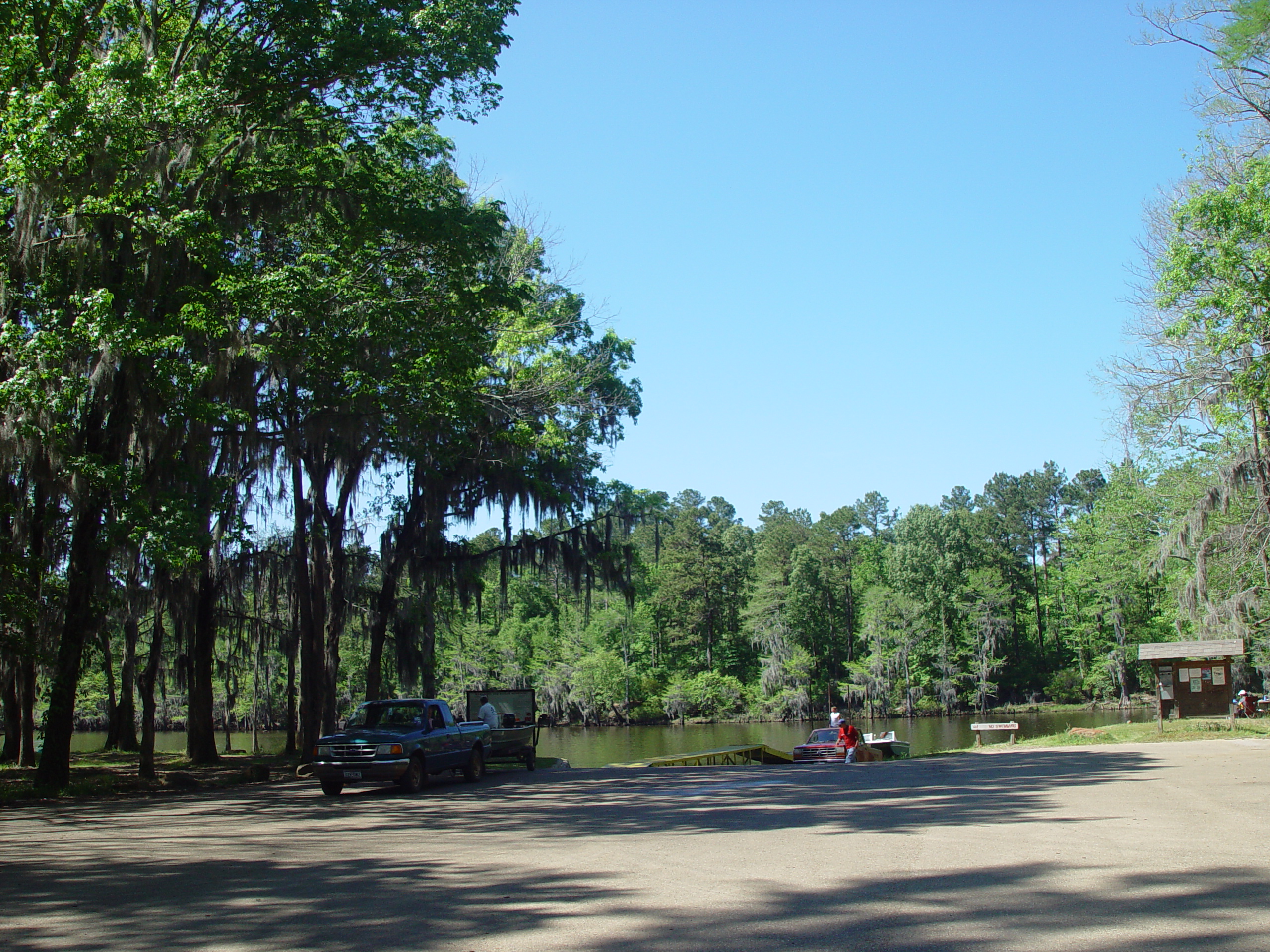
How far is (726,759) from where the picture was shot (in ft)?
80.7

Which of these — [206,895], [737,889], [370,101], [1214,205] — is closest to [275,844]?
[206,895]

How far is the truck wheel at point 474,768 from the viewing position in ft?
Result: 56.6

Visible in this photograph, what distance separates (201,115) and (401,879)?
1071 centimetres

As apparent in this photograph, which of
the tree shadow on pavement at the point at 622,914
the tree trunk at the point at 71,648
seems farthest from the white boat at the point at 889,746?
the tree shadow on pavement at the point at 622,914

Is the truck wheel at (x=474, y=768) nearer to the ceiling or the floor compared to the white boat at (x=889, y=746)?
nearer to the ceiling

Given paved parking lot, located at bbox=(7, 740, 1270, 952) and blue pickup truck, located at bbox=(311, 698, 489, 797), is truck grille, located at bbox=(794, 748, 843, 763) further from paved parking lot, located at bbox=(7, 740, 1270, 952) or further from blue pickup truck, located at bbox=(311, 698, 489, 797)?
paved parking lot, located at bbox=(7, 740, 1270, 952)

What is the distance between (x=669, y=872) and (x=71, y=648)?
39.0ft

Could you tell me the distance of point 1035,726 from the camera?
52406mm

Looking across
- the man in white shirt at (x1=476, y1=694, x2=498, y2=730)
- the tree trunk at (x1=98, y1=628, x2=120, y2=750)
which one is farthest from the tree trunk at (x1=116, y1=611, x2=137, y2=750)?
the man in white shirt at (x1=476, y1=694, x2=498, y2=730)

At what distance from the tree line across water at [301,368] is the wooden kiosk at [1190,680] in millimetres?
3220

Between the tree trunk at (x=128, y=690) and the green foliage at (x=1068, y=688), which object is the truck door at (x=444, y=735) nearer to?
the tree trunk at (x=128, y=690)

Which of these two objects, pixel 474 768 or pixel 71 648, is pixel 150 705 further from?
pixel 474 768

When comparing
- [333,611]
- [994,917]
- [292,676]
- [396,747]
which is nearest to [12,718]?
[292,676]

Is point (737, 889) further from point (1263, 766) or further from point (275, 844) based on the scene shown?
point (1263, 766)
